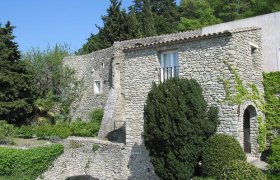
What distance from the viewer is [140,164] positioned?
16.8 m

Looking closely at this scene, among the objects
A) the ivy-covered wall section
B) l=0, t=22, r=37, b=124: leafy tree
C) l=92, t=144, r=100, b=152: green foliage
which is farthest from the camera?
l=0, t=22, r=37, b=124: leafy tree

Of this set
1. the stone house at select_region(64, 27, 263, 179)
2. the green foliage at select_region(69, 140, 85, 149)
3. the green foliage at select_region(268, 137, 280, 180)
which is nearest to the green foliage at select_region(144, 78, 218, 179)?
the stone house at select_region(64, 27, 263, 179)

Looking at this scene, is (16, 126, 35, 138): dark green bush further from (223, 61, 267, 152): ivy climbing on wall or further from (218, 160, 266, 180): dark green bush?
(218, 160, 266, 180): dark green bush

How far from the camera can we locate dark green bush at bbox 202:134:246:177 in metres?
12.7

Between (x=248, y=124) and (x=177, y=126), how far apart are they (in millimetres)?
4421

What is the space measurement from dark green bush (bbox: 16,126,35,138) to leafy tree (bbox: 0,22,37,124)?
1.48 m

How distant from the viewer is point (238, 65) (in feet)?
46.2

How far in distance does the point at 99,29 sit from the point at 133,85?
22858 millimetres

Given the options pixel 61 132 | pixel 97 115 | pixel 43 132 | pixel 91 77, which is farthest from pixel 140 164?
pixel 91 77

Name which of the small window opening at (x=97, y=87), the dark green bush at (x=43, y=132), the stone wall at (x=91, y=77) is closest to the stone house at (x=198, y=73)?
the dark green bush at (x=43, y=132)

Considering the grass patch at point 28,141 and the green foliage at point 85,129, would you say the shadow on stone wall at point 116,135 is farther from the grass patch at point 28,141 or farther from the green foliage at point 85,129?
the grass patch at point 28,141

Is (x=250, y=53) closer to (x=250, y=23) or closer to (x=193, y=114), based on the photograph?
(x=250, y=23)

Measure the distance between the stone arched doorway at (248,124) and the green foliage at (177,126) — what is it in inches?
99.7

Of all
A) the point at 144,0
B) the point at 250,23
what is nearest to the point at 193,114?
the point at 250,23
